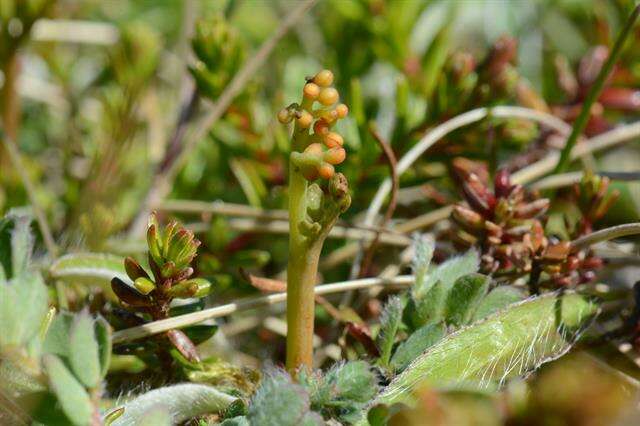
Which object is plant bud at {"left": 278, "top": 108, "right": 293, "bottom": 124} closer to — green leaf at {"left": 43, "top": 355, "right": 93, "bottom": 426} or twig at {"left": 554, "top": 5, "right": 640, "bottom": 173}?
green leaf at {"left": 43, "top": 355, "right": 93, "bottom": 426}

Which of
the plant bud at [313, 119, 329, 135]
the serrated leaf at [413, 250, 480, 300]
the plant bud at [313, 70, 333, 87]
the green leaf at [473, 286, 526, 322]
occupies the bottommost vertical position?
the green leaf at [473, 286, 526, 322]

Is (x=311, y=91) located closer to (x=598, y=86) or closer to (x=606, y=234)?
(x=606, y=234)

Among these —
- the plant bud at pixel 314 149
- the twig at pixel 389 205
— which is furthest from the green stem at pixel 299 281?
the twig at pixel 389 205

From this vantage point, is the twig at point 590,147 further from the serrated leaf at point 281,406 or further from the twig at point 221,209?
the serrated leaf at point 281,406

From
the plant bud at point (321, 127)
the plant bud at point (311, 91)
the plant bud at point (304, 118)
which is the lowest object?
the plant bud at point (321, 127)

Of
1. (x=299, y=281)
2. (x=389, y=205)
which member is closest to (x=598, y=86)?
(x=389, y=205)

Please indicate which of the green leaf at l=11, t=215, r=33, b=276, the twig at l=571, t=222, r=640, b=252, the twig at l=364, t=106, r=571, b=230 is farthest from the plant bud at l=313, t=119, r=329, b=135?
the twig at l=364, t=106, r=571, b=230
